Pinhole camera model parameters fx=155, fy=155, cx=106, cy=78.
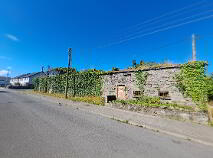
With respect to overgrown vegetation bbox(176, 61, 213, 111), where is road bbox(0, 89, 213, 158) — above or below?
below

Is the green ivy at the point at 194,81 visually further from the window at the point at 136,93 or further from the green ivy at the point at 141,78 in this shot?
A: the window at the point at 136,93

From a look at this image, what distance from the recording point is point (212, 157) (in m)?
4.72

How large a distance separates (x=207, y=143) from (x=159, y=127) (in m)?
2.28

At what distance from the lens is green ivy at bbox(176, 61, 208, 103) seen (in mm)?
10914

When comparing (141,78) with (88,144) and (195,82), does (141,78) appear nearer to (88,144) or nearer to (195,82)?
(195,82)

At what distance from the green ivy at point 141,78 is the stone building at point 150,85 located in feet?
0.71

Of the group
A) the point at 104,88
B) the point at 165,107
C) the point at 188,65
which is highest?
the point at 188,65

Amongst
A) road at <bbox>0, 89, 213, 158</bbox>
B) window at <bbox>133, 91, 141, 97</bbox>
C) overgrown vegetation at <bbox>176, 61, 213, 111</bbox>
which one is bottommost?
road at <bbox>0, 89, 213, 158</bbox>

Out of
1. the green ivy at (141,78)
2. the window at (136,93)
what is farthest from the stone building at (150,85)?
the green ivy at (141,78)

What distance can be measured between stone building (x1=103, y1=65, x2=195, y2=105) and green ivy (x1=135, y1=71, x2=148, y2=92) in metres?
0.22

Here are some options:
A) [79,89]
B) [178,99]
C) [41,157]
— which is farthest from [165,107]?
[79,89]

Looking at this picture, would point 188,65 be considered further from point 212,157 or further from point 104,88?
point 104,88

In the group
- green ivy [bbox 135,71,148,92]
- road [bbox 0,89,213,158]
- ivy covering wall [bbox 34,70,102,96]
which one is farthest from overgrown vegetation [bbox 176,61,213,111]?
ivy covering wall [bbox 34,70,102,96]

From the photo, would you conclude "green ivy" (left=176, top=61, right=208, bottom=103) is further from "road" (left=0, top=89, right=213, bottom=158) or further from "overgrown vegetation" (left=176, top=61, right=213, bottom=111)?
"road" (left=0, top=89, right=213, bottom=158)
